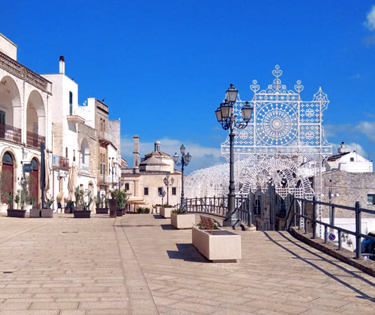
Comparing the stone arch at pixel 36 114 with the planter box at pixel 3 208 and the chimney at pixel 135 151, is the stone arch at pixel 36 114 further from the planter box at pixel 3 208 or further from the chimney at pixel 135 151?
the chimney at pixel 135 151

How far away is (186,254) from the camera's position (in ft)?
31.0

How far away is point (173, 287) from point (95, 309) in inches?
54.4

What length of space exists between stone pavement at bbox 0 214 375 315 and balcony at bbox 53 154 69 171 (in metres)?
25.5

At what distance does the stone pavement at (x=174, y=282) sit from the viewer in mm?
5320

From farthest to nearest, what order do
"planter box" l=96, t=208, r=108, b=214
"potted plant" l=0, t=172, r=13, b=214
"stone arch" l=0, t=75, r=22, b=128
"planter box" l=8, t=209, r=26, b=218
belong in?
1. "planter box" l=96, t=208, r=108, b=214
2. "stone arch" l=0, t=75, r=22, b=128
3. "potted plant" l=0, t=172, r=13, b=214
4. "planter box" l=8, t=209, r=26, b=218

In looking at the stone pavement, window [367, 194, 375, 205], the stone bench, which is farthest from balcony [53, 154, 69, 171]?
the stone bench

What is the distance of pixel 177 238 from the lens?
12.7 metres

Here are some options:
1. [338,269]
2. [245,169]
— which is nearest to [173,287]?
[338,269]

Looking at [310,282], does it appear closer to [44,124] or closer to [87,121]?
[44,124]

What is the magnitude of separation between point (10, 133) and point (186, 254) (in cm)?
2208

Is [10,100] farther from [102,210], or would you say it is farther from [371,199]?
[371,199]

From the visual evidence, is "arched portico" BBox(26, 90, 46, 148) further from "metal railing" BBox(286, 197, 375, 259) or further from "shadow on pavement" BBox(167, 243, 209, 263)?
"shadow on pavement" BBox(167, 243, 209, 263)

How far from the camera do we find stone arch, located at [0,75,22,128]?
28.9m

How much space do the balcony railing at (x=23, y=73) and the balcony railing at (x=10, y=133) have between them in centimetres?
317
